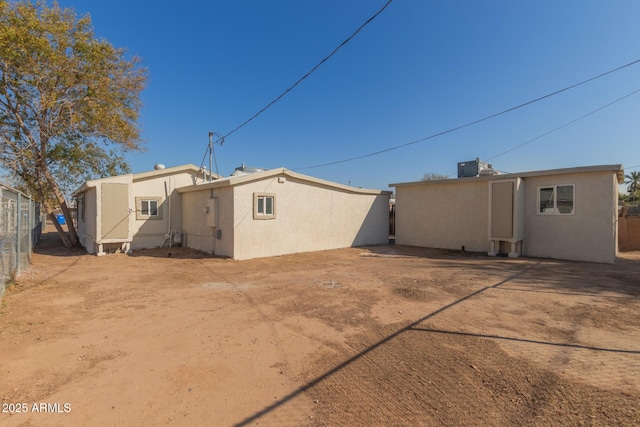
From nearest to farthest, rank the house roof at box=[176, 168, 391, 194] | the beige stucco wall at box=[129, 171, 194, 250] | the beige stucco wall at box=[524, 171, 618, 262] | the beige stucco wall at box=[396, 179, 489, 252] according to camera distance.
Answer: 1. the beige stucco wall at box=[524, 171, 618, 262]
2. the house roof at box=[176, 168, 391, 194]
3. the beige stucco wall at box=[396, 179, 489, 252]
4. the beige stucco wall at box=[129, 171, 194, 250]

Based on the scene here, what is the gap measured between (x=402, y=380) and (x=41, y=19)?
1514 centimetres

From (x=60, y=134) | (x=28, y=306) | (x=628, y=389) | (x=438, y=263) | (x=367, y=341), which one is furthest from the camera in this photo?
(x=60, y=134)

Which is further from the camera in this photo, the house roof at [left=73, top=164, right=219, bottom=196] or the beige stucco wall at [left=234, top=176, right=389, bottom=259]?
the house roof at [left=73, top=164, right=219, bottom=196]

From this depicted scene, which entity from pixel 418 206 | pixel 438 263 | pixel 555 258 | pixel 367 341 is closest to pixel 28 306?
pixel 367 341

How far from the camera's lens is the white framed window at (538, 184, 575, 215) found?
9.80 m

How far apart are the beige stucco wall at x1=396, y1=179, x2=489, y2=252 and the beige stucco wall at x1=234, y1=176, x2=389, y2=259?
1298 millimetres

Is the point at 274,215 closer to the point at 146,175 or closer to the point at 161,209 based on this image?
the point at 161,209

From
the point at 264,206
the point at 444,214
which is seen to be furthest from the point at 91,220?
the point at 444,214

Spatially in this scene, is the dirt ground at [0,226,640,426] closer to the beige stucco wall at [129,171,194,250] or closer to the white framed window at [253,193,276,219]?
the white framed window at [253,193,276,219]

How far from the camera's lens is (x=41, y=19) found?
10375mm

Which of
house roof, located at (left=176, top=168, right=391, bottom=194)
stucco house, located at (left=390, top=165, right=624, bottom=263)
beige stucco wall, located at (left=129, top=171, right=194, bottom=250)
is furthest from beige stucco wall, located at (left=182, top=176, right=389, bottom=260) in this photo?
stucco house, located at (left=390, top=165, right=624, bottom=263)

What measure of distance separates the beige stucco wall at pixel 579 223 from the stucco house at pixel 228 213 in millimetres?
6246

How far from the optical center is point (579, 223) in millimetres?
9664

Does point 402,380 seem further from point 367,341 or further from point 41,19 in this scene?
point 41,19
